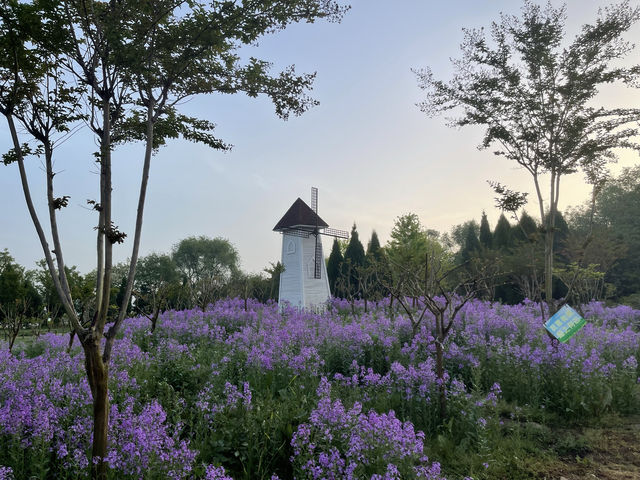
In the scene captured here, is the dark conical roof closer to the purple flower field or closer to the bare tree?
the bare tree

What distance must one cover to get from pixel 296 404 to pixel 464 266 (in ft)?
73.1

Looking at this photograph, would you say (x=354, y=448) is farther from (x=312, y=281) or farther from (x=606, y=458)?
(x=312, y=281)

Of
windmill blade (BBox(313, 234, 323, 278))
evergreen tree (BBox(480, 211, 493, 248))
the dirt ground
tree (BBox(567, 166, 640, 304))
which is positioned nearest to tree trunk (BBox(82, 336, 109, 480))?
the dirt ground

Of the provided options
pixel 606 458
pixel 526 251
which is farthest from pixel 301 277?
pixel 606 458

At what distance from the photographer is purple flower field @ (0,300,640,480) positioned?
12.8 ft

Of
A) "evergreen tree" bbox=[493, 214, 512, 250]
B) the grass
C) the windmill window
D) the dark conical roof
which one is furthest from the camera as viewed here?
"evergreen tree" bbox=[493, 214, 512, 250]

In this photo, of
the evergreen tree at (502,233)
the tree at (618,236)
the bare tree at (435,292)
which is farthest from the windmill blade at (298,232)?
the evergreen tree at (502,233)

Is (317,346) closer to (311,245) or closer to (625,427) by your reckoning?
(625,427)

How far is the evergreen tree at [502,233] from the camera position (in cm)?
3117

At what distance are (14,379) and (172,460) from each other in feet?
13.1

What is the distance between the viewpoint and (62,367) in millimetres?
6484

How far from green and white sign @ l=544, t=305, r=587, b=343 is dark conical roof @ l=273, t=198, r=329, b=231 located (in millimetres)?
18166

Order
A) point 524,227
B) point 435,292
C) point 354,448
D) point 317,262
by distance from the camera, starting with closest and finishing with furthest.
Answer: point 354,448 < point 435,292 < point 317,262 < point 524,227

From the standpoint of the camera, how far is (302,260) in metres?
23.8
